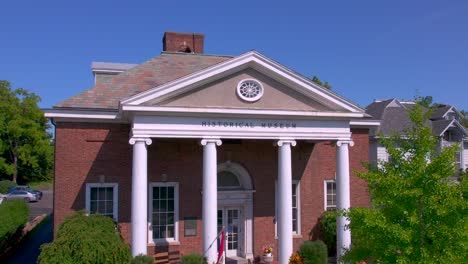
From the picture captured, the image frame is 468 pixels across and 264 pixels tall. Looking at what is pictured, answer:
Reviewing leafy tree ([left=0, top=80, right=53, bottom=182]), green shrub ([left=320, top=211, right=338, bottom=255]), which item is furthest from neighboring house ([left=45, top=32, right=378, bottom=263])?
leafy tree ([left=0, top=80, right=53, bottom=182])

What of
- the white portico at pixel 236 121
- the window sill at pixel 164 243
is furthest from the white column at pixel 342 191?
the window sill at pixel 164 243

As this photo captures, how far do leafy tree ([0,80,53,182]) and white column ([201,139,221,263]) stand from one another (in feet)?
151

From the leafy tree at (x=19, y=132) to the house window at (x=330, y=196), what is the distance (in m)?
45.3

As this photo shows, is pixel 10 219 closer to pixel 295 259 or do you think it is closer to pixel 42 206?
pixel 295 259

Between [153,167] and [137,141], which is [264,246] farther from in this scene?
[137,141]

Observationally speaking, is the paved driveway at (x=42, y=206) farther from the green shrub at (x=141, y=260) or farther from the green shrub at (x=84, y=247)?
the green shrub at (x=141, y=260)

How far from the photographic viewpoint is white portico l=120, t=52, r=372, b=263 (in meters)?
15.6

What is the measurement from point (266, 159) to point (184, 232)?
441 cm

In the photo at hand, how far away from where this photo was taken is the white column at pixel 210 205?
15606mm

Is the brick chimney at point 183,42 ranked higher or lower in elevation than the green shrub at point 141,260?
higher

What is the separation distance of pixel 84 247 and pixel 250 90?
742 cm

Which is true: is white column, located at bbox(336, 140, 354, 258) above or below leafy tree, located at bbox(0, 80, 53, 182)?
below

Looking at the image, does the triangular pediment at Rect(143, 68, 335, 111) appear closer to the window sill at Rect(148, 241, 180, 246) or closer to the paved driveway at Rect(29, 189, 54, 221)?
the window sill at Rect(148, 241, 180, 246)

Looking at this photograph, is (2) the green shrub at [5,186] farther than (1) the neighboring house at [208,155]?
Yes
